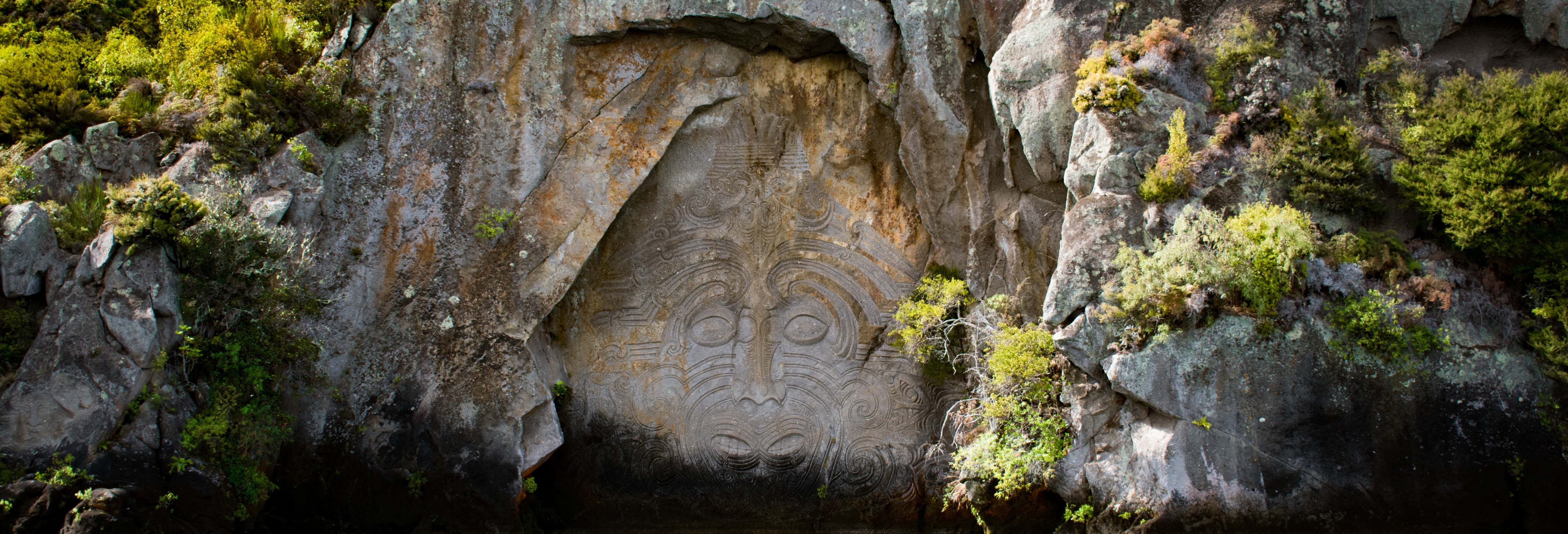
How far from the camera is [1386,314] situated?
652cm

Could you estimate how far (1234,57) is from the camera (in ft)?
23.8

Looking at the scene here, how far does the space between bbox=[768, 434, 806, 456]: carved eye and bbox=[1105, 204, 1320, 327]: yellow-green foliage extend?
11.9 ft

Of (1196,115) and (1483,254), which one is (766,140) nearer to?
(1196,115)

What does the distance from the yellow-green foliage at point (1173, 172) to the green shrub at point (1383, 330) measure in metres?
1.47

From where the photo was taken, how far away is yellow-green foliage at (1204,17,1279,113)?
284 inches

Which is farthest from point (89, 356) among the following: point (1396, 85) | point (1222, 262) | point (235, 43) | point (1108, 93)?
point (1396, 85)

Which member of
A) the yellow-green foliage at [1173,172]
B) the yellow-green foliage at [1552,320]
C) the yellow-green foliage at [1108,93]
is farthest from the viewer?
the yellow-green foliage at [1108,93]

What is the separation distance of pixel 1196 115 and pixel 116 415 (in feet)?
28.3

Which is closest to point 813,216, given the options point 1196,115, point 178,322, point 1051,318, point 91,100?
point 1051,318

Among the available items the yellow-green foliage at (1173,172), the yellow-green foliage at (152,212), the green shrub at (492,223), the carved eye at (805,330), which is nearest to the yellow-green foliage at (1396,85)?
the yellow-green foliage at (1173,172)

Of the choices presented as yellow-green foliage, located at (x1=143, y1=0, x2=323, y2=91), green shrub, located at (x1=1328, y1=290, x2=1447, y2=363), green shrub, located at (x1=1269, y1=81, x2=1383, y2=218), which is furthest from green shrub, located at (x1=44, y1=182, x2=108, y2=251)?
green shrub, located at (x1=1328, y1=290, x2=1447, y2=363)

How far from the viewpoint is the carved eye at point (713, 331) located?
30.5ft

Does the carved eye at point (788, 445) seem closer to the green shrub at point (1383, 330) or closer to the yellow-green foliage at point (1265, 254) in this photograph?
Result: the yellow-green foliage at point (1265, 254)

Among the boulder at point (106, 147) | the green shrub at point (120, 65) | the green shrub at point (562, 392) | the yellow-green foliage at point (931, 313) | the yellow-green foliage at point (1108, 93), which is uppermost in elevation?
the yellow-green foliage at point (1108, 93)
